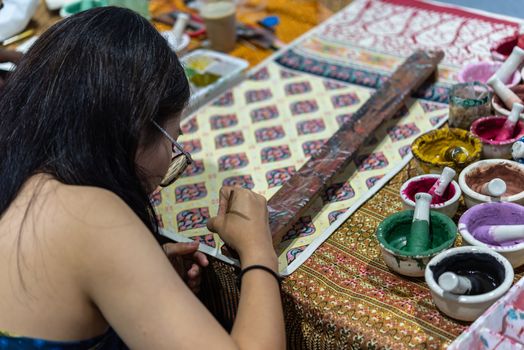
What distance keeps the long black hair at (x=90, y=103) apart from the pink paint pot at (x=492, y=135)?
0.66m

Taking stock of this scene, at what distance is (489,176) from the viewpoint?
4.17 ft

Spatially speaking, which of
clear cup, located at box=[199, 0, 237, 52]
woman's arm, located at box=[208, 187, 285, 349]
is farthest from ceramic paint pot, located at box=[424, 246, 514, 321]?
clear cup, located at box=[199, 0, 237, 52]

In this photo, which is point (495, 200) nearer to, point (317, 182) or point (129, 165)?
point (317, 182)

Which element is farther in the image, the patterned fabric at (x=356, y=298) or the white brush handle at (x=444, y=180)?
the white brush handle at (x=444, y=180)

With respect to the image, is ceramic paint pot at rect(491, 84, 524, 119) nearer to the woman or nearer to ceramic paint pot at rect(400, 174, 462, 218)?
ceramic paint pot at rect(400, 174, 462, 218)

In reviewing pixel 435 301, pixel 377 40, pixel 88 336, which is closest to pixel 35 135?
pixel 88 336

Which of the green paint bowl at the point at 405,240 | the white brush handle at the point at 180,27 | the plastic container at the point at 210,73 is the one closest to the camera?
the green paint bowl at the point at 405,240

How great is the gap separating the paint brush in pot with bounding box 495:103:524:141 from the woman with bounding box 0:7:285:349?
63cm

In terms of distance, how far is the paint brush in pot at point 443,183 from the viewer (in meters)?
1.20

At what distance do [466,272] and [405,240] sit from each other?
0.15m

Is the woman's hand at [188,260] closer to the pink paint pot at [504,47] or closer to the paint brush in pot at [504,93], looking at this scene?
the paint brush in pot at [504,93]

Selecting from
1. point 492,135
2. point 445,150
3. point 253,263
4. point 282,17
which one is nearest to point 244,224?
point 253,263

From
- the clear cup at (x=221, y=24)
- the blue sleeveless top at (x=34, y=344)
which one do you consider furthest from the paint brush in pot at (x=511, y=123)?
the clear cup at (x=221, y=24)

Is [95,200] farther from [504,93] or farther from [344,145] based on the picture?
[504,93]
